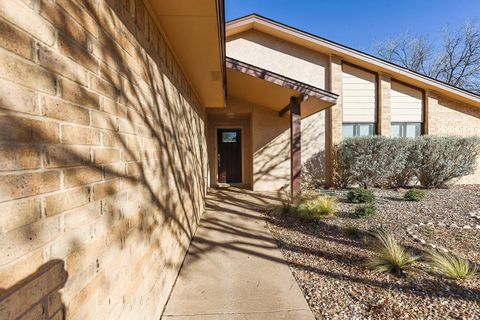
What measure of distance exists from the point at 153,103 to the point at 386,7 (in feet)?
53.3

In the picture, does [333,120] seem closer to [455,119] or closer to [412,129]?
[412,129]

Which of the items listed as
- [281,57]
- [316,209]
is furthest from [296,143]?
[281,57]

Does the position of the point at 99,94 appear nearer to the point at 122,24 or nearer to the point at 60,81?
the point at 60,81

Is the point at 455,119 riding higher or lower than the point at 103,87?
higher

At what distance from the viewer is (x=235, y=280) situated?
2.88 metres

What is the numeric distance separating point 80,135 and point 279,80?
17.3 feet

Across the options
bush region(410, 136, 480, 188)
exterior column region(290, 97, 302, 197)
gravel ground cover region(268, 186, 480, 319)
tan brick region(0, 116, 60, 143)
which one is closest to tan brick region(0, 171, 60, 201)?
tan brick region(0, 116, 60, 143)

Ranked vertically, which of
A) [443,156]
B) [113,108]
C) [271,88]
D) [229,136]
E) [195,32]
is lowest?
[443,156]

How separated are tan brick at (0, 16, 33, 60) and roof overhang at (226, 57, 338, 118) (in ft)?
17.3

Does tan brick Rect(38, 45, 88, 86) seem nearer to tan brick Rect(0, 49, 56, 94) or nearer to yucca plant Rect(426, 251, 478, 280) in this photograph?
tan brick Rect(0, 49, 56, 94)

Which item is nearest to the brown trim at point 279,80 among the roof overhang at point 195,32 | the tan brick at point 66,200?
the roof overhang at point 195,32

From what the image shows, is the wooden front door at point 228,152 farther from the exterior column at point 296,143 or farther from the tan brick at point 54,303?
the tan brick at point 54,303

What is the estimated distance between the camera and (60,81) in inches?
38.9

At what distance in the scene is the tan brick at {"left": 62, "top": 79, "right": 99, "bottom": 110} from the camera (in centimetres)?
103
